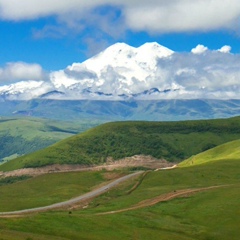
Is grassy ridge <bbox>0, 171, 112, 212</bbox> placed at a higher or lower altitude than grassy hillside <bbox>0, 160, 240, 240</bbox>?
higher

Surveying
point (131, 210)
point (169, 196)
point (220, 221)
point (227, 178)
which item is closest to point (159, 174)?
point (227, 178)

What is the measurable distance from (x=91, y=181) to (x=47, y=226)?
117317mm

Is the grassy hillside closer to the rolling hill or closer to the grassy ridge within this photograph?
the rolling hill

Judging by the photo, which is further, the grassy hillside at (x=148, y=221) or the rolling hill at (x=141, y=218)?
the rolling hill at (x=141, y=218)

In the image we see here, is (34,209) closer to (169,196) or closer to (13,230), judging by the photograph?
(169,196)

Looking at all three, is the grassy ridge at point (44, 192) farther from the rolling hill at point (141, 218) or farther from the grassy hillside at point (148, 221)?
the grassy hillside at point (148, 221)

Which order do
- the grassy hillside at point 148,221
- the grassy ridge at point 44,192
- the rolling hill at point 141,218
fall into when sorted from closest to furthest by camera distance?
the grassy hillside at point 148,221
the rolling hill at point 141,218
the grassy ridge at point 44,192

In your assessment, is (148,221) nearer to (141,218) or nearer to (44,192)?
(141,218)

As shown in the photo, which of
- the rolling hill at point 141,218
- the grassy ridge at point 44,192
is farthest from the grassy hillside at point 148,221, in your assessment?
the grassy ridge at point 44,192

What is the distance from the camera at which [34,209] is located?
116 m

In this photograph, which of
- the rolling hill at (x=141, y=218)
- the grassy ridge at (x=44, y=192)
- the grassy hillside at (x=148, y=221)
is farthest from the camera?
the grassy ridge at (x=44, y=192)

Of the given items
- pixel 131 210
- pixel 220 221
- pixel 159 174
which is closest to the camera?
pixel 220 221

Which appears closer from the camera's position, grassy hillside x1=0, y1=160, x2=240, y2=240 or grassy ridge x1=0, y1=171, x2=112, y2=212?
grassy hillside x1=0, y1=160, x2=240, y2=240

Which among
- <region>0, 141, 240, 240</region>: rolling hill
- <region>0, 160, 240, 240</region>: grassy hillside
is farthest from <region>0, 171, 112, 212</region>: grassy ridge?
<region>0, 160, 240, 240</region>: grassy hillside
